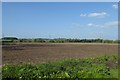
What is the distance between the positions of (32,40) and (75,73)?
68.6 metres

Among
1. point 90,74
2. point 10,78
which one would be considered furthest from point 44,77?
point 90,74

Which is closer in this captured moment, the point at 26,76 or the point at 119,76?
the point at 26,76

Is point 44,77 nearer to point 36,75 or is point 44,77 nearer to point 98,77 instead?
point 36,75

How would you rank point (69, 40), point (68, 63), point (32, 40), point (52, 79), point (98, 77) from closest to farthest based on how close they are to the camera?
point (52, 79) → point (98, 77) → point (68, 63) → point (32, 40) → point (69, 40)

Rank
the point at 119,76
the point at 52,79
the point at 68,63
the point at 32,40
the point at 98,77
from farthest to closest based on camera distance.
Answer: the point at 32,40, the point at 68,63, the point at 119,76, the point at 98,77, the point at 52,79

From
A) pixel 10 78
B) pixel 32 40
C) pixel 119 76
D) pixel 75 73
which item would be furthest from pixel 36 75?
pixel 32 40

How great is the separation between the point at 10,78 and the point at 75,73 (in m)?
2.34

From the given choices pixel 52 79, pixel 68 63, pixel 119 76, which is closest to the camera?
pixel 52 79

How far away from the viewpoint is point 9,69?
29.8 feet

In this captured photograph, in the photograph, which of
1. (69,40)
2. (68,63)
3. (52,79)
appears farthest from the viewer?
(69,40)

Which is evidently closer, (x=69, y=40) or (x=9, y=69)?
(x=9, y=69)

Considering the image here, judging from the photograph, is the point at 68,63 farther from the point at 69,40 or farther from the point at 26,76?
the point at 69,40

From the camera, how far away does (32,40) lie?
77125mm

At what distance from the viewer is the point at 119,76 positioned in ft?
30.9
